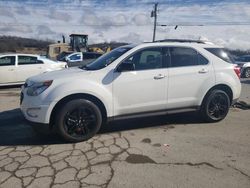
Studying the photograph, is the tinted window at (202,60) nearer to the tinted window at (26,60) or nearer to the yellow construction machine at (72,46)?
the tinted window at (26,60)

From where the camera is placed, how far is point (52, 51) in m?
39.3

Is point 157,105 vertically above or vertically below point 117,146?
above

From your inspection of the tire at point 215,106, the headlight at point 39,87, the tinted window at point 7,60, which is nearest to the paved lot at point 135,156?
the tire at point 215,106

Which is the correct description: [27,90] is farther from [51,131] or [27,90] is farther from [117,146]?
Result: [117,146]

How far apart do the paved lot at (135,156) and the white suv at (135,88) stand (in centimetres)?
39

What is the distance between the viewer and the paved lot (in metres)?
3.83

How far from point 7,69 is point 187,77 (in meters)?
8.60

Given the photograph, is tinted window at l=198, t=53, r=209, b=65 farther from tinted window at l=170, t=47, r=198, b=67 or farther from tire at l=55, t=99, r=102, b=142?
tire at l=55, t=99, r=102, b=142

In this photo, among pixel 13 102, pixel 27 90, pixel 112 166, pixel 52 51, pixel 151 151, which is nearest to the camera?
pixel 112 166

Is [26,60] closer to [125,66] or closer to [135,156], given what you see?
[125,66]

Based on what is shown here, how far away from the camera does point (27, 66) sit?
12461 millimetres

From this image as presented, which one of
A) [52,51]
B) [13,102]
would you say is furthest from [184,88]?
[52,51]

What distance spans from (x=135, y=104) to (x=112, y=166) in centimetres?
161

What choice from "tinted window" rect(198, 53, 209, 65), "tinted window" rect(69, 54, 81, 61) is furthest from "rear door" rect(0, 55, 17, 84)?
"tinted window" rect(69, 54, 81, 61)
